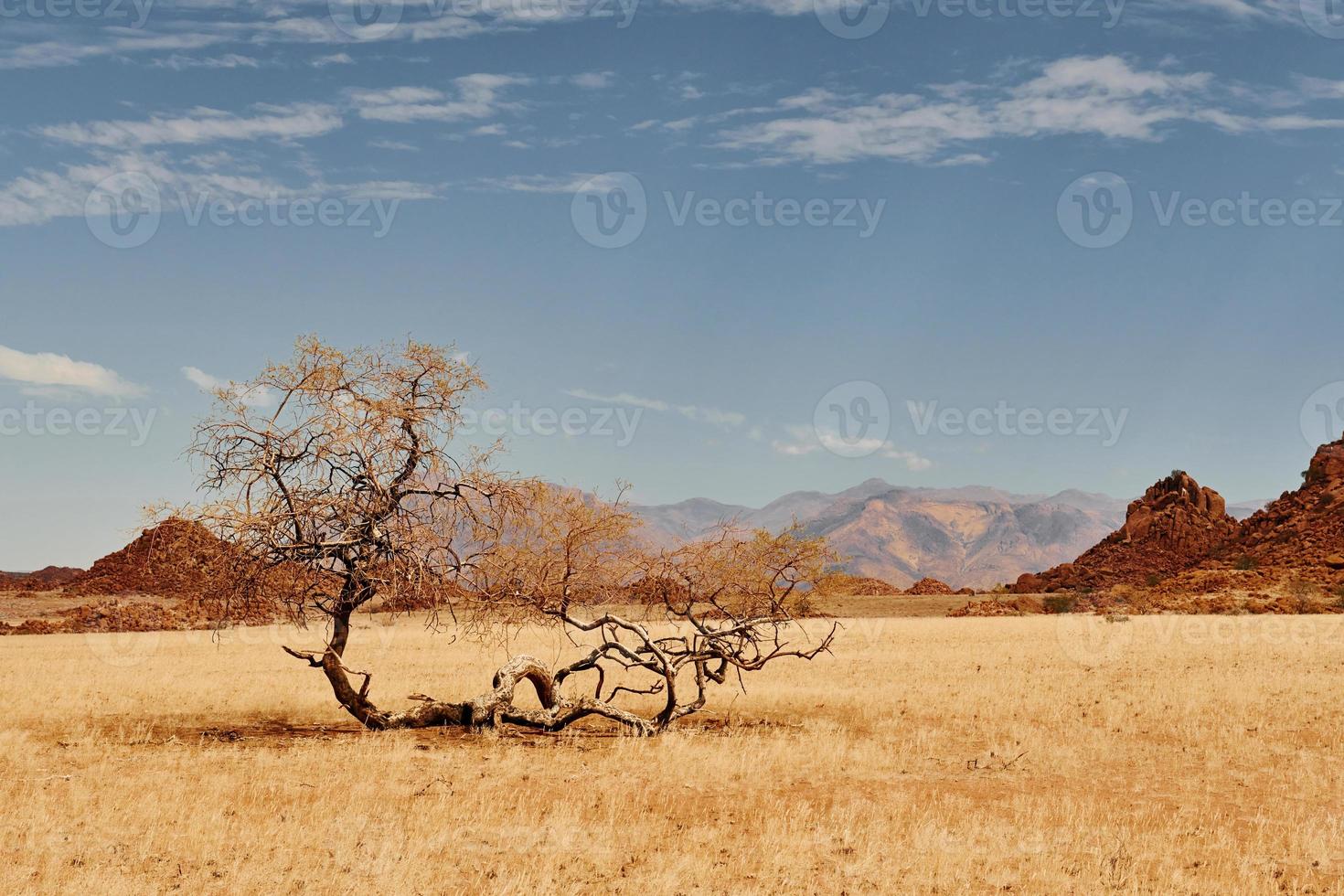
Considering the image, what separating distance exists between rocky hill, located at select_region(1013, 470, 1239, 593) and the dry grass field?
74229 millimetres

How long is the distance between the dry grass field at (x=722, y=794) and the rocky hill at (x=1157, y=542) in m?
74.2

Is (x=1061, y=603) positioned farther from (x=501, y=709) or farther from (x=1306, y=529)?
(x=501, y=709)

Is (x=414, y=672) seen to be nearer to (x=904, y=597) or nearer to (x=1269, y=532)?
(x=904, y=597)

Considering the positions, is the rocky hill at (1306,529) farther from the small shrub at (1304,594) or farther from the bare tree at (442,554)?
the bare tree at (442,554)

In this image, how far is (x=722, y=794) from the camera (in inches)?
552

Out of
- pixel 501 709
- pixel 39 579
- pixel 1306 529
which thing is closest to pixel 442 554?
pixel 501 709

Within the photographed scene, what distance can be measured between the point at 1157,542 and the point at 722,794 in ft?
321

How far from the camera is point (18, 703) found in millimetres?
23281

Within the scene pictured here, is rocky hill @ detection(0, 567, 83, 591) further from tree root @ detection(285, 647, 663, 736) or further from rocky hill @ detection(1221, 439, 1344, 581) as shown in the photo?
rocky hill @ detection(1221, 439, 1344, 581)

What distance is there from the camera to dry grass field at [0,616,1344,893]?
34.1 ft

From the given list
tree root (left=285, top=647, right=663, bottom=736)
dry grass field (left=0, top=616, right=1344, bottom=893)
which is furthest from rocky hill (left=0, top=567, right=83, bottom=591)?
Result: tree root (left=285, top=647, right=663, bottom=736)

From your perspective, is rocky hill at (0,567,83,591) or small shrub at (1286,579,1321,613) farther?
rocky hill at (0,567,83,591)

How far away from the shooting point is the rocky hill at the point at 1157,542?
3784 inches

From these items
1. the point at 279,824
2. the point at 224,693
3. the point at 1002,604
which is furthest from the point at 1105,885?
the point at 1002,604
